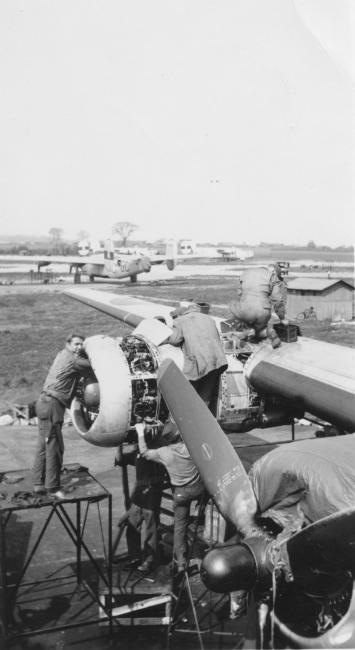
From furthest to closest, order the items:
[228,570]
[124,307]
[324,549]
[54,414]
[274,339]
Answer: [124,307] < [274,339] < [54,414] < [228,570] < [324,549]

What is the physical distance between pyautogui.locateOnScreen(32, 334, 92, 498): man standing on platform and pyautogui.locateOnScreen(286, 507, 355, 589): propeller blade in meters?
4.63

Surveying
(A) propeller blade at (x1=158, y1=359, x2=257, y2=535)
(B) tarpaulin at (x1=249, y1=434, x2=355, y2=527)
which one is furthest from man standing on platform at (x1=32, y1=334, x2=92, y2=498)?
(B) tarpaulin at (x1=249, y1=434, x2=355, y2=527)

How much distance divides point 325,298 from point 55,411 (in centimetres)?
3493

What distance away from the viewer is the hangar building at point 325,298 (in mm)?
43125

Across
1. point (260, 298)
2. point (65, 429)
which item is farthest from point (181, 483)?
point (65, 429)

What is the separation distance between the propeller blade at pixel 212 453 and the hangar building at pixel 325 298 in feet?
117

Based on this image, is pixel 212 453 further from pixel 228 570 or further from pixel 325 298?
pixel 325 298

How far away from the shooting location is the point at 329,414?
33.2 ft

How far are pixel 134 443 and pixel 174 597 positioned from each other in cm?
233

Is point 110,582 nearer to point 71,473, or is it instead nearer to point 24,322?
point 71,473

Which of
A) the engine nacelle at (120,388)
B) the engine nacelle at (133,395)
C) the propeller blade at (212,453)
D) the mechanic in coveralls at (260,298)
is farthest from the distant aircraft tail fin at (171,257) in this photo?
the propeller blade at (212,453)

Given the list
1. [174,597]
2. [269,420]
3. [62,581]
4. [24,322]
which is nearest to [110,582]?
[174,597]

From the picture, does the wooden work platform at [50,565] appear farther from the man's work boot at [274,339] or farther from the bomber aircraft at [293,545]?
the man's work boot at [274,339]

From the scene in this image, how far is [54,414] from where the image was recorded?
34.1 feet
